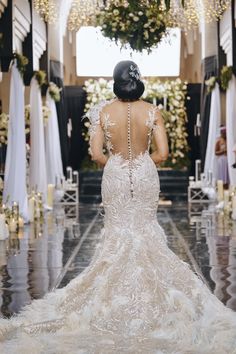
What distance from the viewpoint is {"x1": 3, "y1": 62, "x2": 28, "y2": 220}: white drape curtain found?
49.7 ft

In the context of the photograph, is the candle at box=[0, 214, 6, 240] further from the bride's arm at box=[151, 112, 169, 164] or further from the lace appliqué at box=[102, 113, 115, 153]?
the bride's arm at box=[151, 112, 169, 164]

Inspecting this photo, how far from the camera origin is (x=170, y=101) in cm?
2620

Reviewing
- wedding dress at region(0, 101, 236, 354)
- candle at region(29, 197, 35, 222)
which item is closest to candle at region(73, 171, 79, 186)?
candle at region(29, 197, 35, 222)

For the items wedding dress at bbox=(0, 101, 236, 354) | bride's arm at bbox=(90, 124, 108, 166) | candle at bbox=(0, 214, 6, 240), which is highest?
bride's arm at bbox=(90, 124, 108, 166)

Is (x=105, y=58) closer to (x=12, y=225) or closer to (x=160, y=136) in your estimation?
(x=12, y=225)

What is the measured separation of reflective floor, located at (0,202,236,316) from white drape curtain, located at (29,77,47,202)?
28.2 inches

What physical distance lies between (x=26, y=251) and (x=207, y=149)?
11.9 meters

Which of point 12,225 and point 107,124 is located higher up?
point 107,124

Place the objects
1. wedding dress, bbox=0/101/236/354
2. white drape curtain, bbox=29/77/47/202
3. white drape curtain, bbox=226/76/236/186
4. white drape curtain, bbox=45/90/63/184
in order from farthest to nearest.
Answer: white drape curtain, bbox=45/90/63/184, white drape curtain, bbox=226/76/236/186, white drape curtain, bbox=29/77/47/202, wedding dress, bbox=0/101/236/354

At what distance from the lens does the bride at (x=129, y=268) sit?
259 inches

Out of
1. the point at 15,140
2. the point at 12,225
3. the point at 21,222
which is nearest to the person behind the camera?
the point at 12,225

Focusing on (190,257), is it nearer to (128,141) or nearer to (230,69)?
(128,141)

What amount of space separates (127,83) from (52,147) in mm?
14305

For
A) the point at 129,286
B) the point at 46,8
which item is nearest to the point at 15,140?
the point at 46,8
